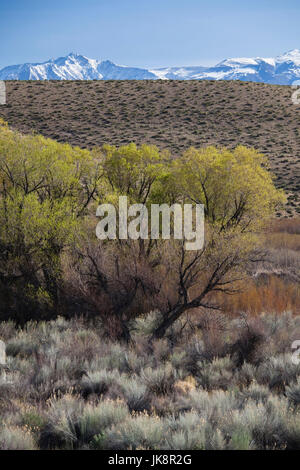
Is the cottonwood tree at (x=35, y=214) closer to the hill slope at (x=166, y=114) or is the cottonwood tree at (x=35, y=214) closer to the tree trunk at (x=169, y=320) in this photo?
the tree trunk at (x=169, y=320)

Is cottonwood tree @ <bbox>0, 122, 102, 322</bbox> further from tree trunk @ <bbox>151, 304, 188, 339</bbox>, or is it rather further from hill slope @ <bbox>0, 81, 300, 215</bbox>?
hill slope @ <bbox>0, 81, 300, 215</bbox>

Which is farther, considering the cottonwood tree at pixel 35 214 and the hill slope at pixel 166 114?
the hill slope at pixel 166 114

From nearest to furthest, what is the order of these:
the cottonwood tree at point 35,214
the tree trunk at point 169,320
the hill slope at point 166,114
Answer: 1. the tree trunk at point 169,320
2. the cottonwood tree at point 35,214
3. the hill slope at point 166,114

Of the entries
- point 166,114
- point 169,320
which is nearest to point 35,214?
point 169,320

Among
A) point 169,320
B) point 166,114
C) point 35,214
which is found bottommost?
point 169,320

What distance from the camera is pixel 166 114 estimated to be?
2240 inches

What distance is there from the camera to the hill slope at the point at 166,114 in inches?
1913

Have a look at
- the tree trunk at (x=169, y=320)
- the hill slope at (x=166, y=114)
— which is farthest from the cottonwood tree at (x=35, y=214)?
the hill slope at (x=166, y=114)

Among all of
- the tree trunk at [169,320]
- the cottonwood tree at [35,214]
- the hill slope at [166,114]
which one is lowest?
the tree trunk at [169,320]

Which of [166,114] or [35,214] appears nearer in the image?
[35,214]

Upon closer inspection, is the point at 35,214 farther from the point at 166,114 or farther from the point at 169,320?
the point at 166,114

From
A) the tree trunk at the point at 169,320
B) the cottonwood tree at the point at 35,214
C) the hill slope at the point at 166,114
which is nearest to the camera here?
the tree trunk at the point at 169,320

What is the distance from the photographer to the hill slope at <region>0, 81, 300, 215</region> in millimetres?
48594
